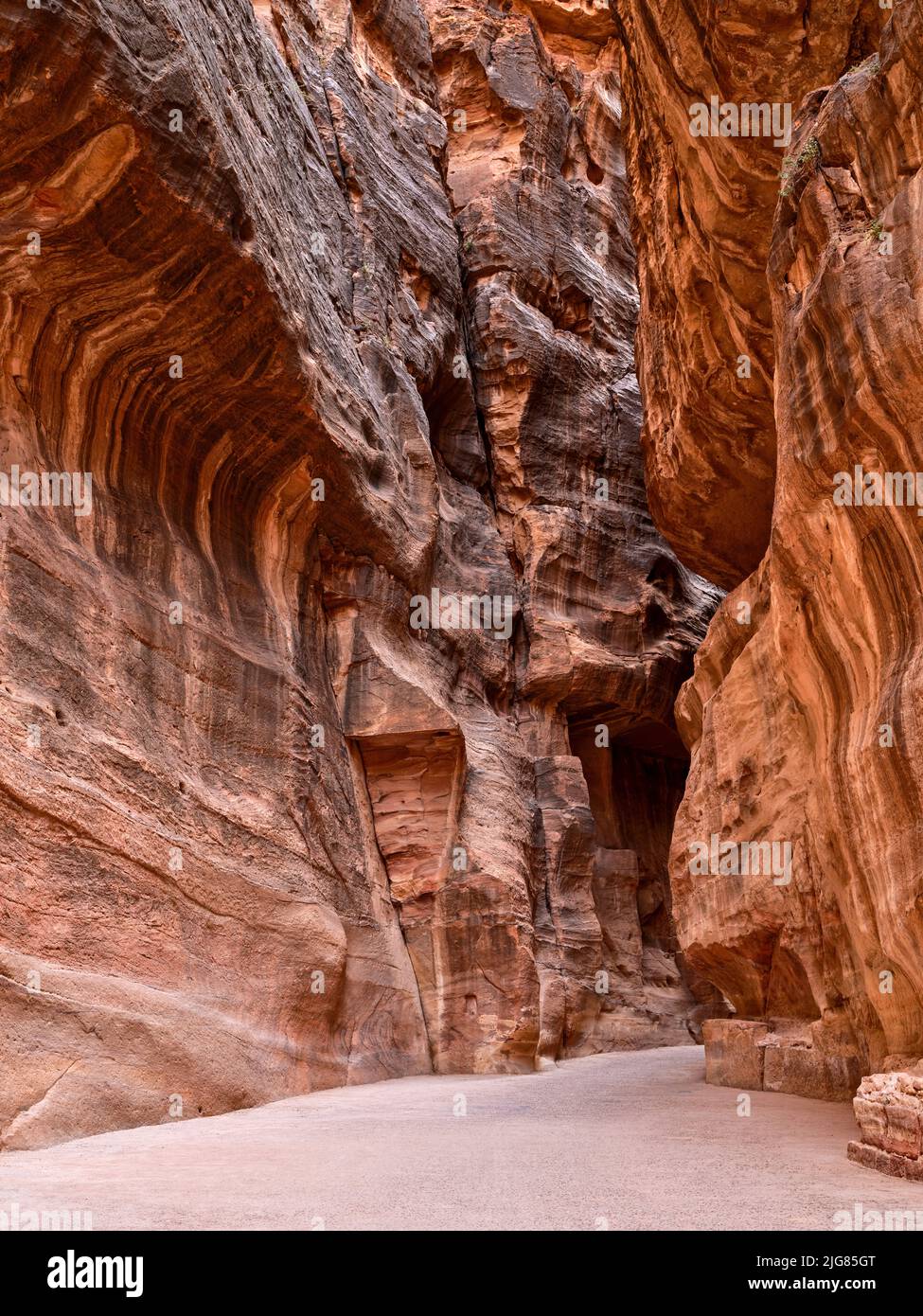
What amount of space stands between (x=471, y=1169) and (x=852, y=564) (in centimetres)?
554

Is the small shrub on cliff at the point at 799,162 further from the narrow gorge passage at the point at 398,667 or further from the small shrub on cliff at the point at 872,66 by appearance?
the small shrub on cliff at the point at 872,66

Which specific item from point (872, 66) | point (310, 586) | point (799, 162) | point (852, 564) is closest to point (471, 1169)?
point (852, 564)

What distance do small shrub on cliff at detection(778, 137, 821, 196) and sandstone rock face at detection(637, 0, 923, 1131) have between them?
24mm

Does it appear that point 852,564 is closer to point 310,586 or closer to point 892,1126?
point 892,1126

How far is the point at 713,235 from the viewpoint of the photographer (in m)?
14.3

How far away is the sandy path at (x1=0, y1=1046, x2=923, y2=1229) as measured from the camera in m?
5.40

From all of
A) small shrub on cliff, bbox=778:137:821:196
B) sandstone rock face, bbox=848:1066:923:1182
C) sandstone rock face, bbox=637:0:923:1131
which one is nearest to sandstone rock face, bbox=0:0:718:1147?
sandstone rock face, bbox=637:0:923:1131

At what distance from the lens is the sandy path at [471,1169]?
213 inches

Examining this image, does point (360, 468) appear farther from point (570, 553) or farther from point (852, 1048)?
point (852, 1048)

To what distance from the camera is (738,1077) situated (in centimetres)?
1367

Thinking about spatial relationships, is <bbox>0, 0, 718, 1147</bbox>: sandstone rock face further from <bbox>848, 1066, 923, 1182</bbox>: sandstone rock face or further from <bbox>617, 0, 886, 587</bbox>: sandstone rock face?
<bbox>848, 1066, 923, 1182</bbox>: sandstone rock face

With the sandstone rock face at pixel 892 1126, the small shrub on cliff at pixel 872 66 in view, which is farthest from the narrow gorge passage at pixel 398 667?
the small shrub on cliff at pixel 872 66

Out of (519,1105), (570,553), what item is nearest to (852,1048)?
(519,1105)

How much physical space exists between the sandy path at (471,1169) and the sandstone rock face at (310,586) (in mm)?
1601
